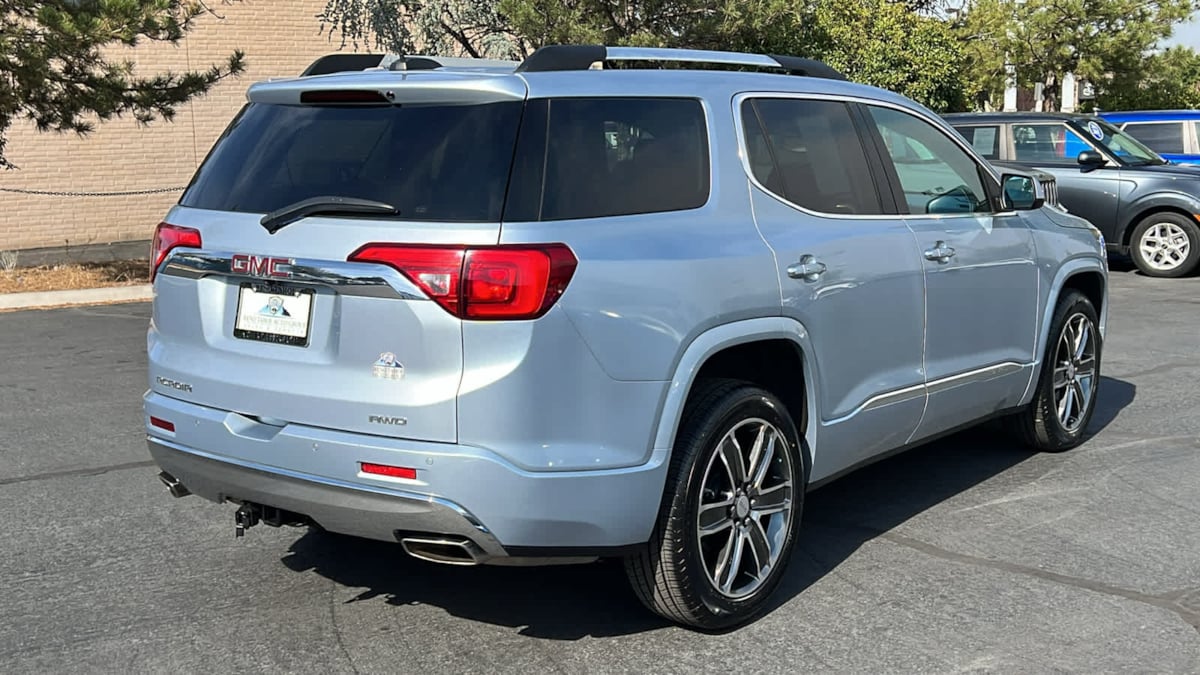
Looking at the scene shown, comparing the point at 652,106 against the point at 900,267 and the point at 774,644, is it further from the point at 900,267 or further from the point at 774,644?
the point at 774,644

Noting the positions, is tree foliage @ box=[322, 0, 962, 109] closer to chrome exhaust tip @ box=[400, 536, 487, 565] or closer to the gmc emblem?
the gmc emblem

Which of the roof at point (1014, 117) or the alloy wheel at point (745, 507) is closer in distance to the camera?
the alloy wheel at point (745, 507)

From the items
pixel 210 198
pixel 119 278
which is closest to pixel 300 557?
pixel 210 198

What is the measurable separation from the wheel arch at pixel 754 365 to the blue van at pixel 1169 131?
1383 centimetres

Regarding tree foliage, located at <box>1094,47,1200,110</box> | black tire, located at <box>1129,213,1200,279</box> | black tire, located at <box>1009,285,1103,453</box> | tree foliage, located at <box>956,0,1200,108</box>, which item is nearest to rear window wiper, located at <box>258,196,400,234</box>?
black tire, located at <box>1009,285,1103,453</box>

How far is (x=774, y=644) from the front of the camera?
425cm

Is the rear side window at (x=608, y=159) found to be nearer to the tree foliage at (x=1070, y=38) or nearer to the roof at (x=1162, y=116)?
the roof at (x=1162, y=116)

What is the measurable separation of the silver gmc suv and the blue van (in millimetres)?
13574

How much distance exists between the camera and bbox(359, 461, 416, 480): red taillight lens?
3732 mm

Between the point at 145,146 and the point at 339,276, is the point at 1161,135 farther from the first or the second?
the point at 339,276

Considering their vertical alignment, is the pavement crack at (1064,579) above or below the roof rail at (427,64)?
below

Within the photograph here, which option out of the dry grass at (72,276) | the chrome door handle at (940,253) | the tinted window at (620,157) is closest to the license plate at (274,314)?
the tinted window at (620,157)

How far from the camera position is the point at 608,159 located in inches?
161

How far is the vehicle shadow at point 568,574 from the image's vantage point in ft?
14.7
